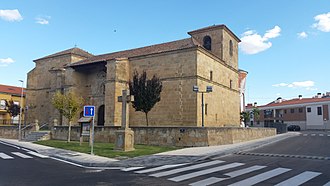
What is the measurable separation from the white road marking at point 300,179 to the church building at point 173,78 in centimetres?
1548

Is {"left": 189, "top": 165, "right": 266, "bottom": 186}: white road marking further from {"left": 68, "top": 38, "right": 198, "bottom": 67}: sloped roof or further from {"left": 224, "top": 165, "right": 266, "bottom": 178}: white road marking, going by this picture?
{"left": 68, "top": 38, "right": 198, "bottom": 67}: sloped roof

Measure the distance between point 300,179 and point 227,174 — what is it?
2067mm

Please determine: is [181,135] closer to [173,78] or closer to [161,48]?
[173,78]

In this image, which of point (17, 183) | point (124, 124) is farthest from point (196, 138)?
point (17, 183)

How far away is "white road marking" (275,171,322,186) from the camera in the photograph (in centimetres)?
697

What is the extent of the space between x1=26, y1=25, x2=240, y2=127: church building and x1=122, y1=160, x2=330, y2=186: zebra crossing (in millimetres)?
14413

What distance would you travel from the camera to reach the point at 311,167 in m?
9.62

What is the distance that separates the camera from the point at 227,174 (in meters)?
8.21

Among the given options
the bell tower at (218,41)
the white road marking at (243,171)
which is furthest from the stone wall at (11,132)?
the white road marking at (243,171)

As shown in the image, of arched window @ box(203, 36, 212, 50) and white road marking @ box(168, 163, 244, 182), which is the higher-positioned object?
arched window @ box(203, 36, 212, 50)

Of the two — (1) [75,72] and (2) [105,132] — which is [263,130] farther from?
(1) [75,72]

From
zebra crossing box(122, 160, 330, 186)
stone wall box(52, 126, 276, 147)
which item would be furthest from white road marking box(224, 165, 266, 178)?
stone wall box(52, 126, 276, 147)

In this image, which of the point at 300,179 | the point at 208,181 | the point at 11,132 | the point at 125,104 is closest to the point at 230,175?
the point at 208,181

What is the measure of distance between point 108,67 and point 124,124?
1345 cm
